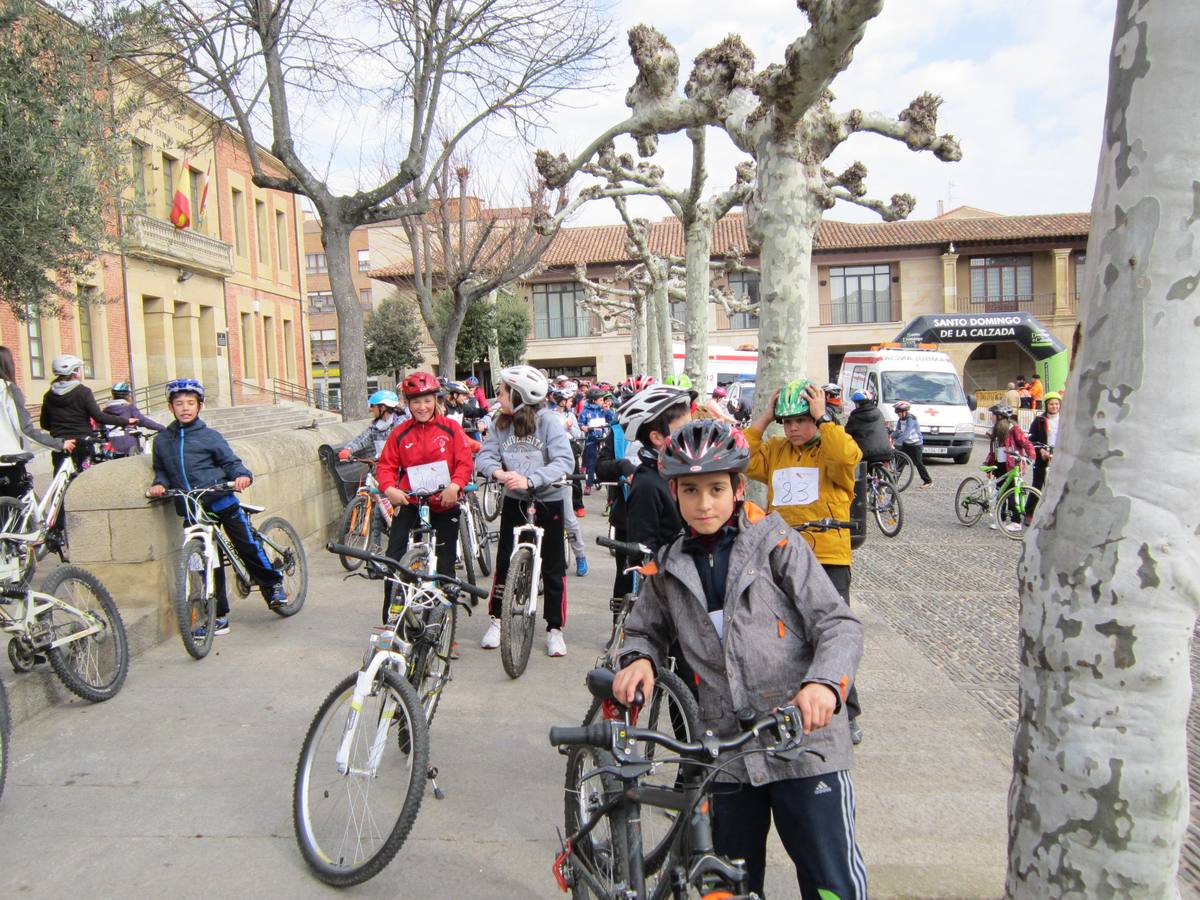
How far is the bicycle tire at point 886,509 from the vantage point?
11969mm

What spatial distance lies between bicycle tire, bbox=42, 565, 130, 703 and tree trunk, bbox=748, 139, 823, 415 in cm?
524

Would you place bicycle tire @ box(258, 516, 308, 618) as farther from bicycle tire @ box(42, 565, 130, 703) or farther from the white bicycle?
bicycle tire @ box(42, 565, 130, 703)

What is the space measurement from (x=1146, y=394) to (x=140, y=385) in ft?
91.0

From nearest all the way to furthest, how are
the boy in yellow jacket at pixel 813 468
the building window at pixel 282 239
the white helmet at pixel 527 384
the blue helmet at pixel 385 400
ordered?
1. the boy in yellow jacket at pixel 813 468
2. the white helmet at pixel 527 384
3. the blue helmet at pixel 385 400
4. the building window at pixel 282 239

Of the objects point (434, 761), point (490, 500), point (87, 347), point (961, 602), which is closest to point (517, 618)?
point (434, 761)

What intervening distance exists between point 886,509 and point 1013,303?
41.7 m

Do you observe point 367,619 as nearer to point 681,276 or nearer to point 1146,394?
point 1146,394

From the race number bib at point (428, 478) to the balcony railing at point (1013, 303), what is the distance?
4751 centimetres

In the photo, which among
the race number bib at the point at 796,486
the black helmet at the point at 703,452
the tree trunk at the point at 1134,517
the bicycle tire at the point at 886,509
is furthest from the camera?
the bicycle tire at the point at 886,509

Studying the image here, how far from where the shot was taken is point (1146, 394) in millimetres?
2092

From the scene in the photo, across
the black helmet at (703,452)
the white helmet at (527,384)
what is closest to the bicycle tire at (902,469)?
the white helmet at (527,384)

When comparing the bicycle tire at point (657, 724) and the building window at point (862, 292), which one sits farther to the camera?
the building window at point (862, 292)

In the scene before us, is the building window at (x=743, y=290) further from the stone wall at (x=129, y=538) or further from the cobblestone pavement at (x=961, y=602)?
the stone wall at (x=129, y=538)

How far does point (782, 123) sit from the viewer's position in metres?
A: 7.94
